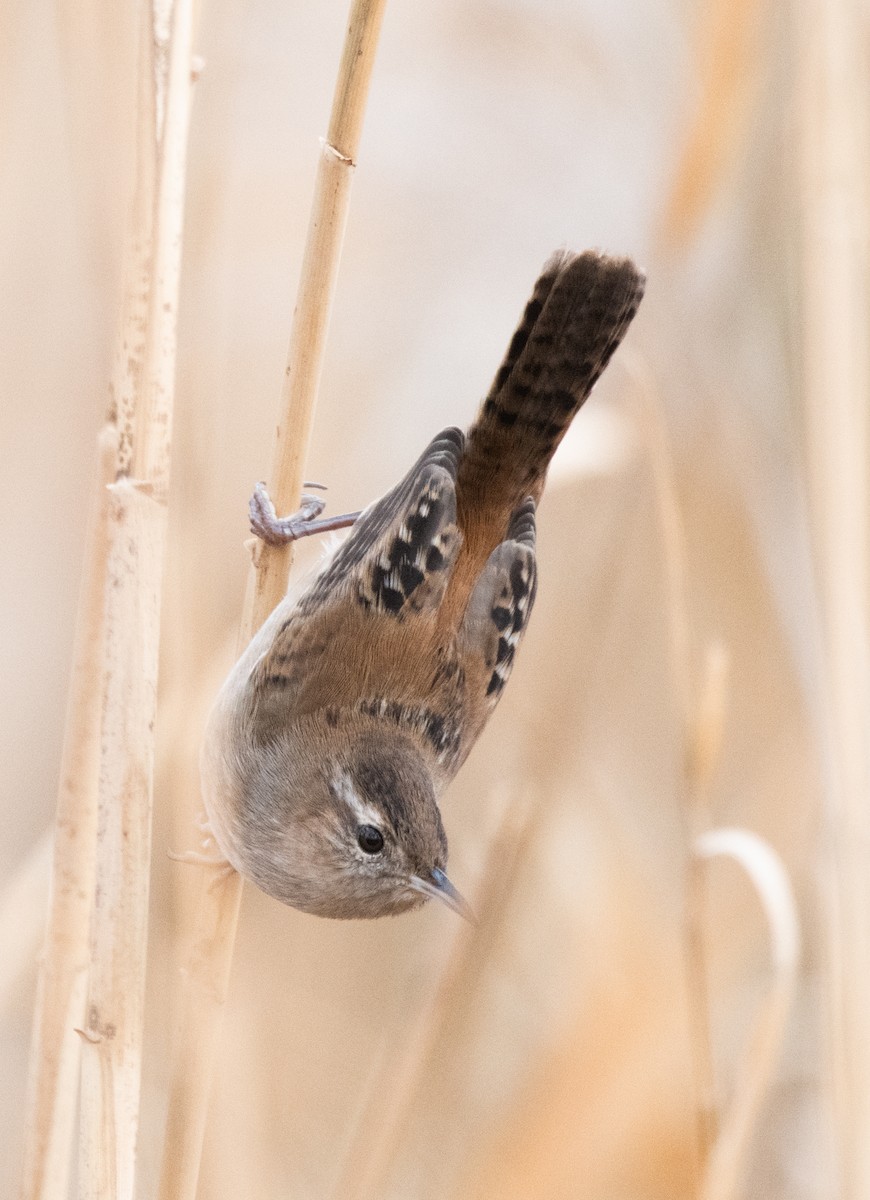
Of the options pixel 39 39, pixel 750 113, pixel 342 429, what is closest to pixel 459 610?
pixel 342 429

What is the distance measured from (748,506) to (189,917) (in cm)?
151

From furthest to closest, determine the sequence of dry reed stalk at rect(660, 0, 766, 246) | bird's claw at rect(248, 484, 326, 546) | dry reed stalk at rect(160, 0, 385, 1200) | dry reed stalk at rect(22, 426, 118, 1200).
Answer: dry reed stalk at rect(660, 0, 766, 246) → bird's claw at rect(248, 484, 326, 546) → dry reed stalk at rect(22, 426, 118, 1200) → dry reed stalk at rect(160, 0, 385, 1200)

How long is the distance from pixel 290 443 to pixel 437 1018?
1096 millimetres

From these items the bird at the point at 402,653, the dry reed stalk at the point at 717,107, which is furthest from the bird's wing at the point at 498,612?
the dry reed stalk at the point at 717,107

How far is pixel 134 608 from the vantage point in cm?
146

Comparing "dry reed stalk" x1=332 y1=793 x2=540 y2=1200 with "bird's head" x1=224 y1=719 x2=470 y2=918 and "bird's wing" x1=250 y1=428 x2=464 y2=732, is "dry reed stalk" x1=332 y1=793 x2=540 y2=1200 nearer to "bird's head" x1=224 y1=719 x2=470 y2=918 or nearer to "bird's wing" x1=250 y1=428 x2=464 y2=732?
"bird's head" x1=224 y1=719 x2=470 y2=918

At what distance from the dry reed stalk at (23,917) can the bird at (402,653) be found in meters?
0.32

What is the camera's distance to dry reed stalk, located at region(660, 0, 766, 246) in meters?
2.34

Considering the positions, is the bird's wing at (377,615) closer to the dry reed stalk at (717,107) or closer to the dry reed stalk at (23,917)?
the dry reed stalk at (23,917)

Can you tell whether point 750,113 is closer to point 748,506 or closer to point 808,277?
point 808,277

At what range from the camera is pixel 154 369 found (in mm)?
1440

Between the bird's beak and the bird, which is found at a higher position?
the bird

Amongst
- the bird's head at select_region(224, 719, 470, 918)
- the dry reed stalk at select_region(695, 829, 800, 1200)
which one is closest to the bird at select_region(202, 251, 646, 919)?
the bird's head at select_region(224, 719, 470, 918)

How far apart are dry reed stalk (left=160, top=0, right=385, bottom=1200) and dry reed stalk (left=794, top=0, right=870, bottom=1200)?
3.18 ft
